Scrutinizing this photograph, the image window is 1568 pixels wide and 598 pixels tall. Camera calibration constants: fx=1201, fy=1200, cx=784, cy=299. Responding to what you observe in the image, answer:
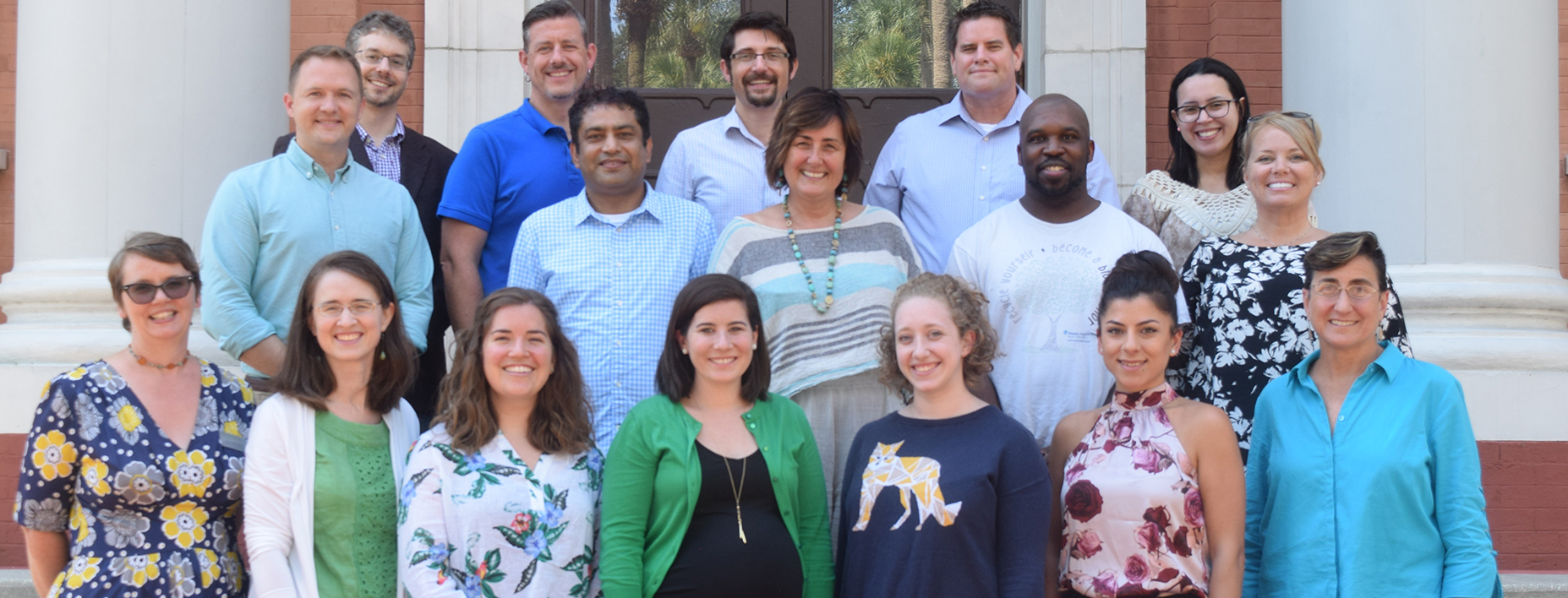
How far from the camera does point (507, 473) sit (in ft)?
9.70

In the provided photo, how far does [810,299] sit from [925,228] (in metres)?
0.82

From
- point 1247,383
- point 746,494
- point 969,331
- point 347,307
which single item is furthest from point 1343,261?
point 347,307

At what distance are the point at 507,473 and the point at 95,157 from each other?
297 centimetres

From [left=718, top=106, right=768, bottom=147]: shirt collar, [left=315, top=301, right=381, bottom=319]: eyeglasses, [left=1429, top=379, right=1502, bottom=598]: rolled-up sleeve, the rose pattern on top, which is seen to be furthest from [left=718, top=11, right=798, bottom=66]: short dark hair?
[left=1429, top=379, right=1502, bottom=598]: rolled-up sleeve

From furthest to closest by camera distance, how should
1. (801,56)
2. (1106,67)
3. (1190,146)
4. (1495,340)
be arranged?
(801,56)
(1106,67)
(1495,340)
(1190,146)

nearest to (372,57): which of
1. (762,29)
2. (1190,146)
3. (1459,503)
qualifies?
(762,29)

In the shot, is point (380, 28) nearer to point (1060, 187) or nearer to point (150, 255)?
point (150, 255)

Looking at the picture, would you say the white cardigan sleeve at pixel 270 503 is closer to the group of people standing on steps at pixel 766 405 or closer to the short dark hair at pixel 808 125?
the group of people standing on steps at pixel 766 405

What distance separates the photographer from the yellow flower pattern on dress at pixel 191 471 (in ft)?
9.41

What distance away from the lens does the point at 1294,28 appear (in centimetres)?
539

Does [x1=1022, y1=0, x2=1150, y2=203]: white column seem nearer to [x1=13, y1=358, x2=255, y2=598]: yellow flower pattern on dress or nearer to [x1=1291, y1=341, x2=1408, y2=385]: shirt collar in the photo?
[x1=1291, y1=341, x2=1408, y2=385]: shirt collar

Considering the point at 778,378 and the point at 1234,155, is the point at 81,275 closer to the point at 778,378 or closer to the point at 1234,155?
the point at 778,378

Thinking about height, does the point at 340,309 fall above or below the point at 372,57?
below

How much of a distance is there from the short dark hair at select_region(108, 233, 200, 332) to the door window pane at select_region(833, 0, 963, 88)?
4.04m
